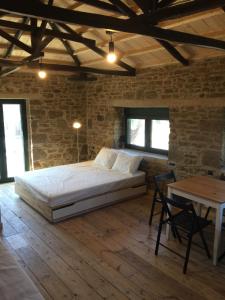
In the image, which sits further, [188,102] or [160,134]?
[160,134]

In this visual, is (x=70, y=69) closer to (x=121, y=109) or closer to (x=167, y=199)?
(x=121, y=109)

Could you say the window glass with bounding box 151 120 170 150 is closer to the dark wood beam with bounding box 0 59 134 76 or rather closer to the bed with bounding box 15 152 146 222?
the bed with bounding box 15 152 146 222

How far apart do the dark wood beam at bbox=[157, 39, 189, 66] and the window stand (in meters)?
1.10

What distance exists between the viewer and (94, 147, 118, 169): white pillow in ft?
18.9

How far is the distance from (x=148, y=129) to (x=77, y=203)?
2.36 m

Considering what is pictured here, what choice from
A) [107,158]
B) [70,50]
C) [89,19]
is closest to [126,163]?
[107,158]

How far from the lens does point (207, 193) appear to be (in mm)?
3297

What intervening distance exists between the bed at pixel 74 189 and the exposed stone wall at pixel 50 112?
1.06 m

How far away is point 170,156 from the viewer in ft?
16.7

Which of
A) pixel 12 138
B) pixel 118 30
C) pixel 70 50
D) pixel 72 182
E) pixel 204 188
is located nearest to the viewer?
pixel 118 30

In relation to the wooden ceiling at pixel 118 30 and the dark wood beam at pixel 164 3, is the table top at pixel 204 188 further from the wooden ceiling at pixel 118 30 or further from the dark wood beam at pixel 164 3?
the dark wood beam at pixel 164 3

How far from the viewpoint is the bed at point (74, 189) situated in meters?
4.26

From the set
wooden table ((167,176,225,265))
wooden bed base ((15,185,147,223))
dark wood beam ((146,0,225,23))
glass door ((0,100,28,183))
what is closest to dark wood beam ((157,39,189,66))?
dark wood beam ((146,0,225,23))

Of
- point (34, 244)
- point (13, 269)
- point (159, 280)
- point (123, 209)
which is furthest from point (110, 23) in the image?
point (123, 209)
